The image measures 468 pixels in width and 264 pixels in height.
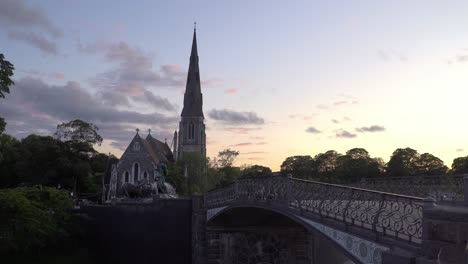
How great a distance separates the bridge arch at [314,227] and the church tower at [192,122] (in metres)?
44.8

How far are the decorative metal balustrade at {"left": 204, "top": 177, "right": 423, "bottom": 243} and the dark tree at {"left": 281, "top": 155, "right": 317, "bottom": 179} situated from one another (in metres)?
42.9

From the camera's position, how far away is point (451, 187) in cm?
1394

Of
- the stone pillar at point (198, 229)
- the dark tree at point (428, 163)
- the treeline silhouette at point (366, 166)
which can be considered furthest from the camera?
the dark tree at point (428, 163)

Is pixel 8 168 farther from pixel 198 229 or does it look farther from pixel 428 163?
pixel 428 163

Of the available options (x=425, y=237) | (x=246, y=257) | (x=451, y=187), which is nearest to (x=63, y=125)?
(x=246, y=257)

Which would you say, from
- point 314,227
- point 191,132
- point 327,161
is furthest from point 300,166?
point 314,227

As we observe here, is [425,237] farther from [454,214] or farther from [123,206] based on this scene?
[123,206]

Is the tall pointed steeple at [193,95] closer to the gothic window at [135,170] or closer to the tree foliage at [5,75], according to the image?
the gothic window at [135,170]

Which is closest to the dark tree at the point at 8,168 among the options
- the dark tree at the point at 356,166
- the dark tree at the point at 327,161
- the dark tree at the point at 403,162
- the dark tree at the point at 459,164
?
the dark tree at the point at 356,166

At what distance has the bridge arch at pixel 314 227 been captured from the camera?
8.60 meters

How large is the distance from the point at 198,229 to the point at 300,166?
156ft

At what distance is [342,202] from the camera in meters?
10.9

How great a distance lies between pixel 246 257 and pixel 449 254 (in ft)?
54.6

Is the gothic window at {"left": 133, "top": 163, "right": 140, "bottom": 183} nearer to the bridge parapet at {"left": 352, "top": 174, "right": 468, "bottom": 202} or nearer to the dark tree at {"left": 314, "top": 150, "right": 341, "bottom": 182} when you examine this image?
the dark tree at {"left": 314, "top": 150, "right": 341, "bottom": 182}
